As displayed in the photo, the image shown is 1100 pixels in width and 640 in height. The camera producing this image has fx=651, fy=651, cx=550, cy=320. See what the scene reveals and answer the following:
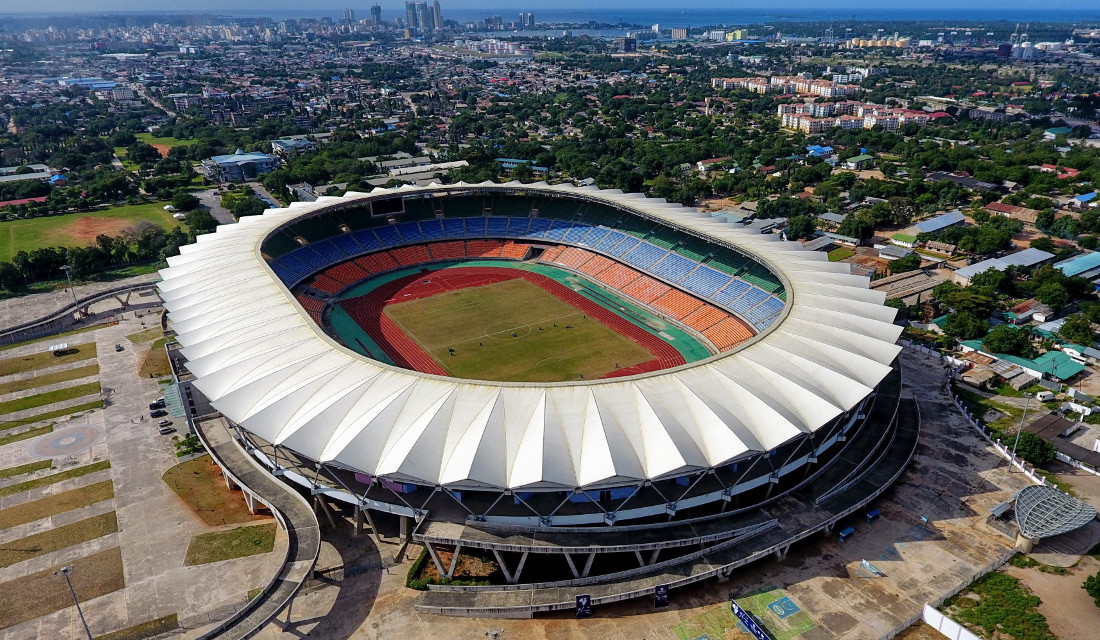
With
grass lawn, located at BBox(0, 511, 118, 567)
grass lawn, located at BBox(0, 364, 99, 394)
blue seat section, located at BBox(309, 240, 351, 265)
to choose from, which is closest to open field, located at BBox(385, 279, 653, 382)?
blue seat section, located at BBox(309, 240, 351, 265)

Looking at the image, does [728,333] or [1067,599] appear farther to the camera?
[728,333]

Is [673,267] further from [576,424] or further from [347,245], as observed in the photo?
[576,424]

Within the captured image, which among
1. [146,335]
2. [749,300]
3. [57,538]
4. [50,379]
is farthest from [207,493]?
[749,300]

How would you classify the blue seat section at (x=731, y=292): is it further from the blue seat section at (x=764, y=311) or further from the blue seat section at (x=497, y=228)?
the blue seat section at (x=497, y=228)

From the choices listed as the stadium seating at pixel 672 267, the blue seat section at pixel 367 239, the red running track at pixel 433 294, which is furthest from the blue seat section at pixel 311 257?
the stadium seating at pixel 672 267

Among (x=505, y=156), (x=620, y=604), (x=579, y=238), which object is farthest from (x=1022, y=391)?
(x=505, y=156)
